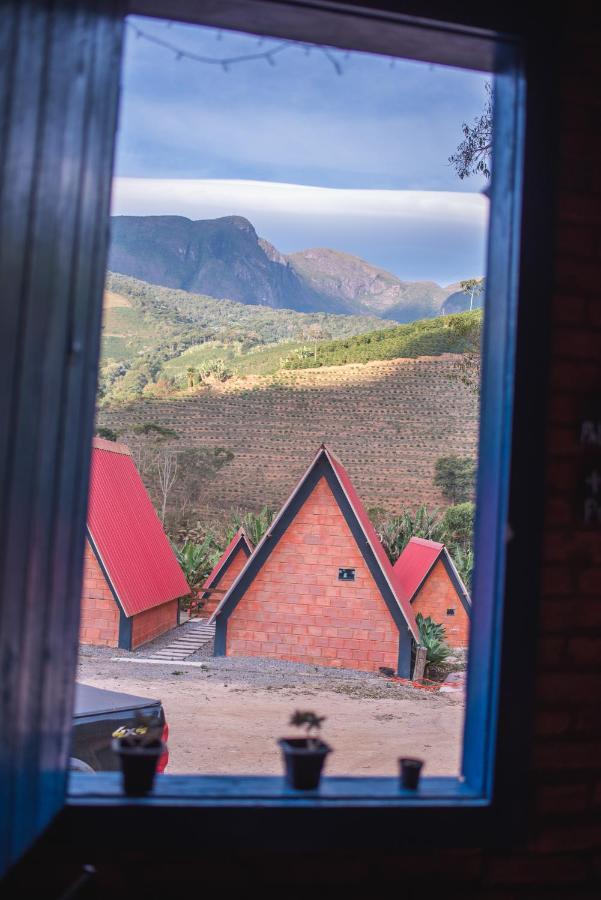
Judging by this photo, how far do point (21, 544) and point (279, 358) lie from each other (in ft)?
117

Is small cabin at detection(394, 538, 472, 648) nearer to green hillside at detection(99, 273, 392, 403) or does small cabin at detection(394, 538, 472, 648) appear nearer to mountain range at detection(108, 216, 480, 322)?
green hillside at detection(99, 273, 392, 403)

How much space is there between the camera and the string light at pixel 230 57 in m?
1.49

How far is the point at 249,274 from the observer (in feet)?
149

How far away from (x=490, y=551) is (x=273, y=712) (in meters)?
8.49

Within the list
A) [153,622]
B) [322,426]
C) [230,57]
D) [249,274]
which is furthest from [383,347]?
[230,57]

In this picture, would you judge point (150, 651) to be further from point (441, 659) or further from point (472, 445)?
point (472, 445)

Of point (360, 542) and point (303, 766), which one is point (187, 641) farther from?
point (303, 766)

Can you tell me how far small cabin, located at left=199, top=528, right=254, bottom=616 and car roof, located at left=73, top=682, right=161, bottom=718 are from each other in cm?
1006

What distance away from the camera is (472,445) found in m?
29.3

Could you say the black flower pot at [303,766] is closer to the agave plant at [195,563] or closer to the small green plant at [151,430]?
the agave plant at [195,563]

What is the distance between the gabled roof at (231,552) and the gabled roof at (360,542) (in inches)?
A: 78.2

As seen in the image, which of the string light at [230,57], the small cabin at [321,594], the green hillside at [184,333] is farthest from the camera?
the green hillside at [184,333]

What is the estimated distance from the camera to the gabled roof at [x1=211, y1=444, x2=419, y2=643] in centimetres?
1085

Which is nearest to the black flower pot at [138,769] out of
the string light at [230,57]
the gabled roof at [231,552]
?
the string light at [230,57]
